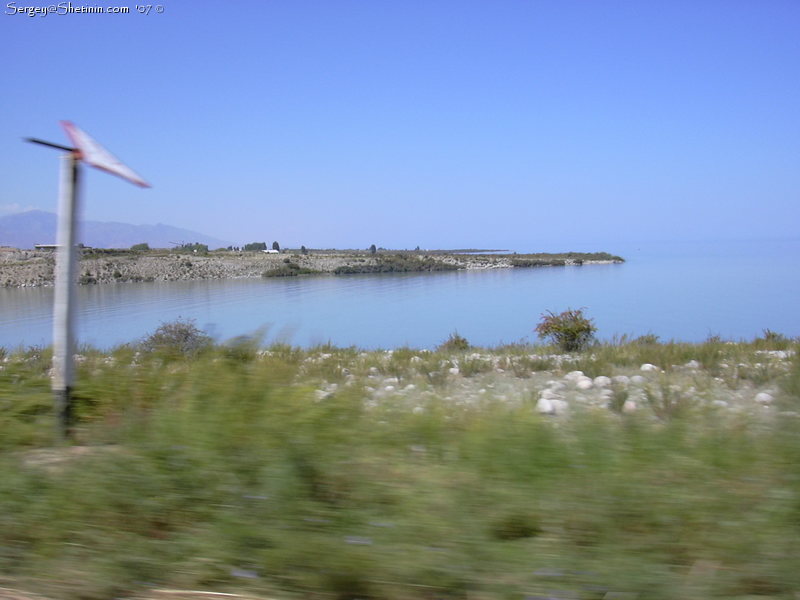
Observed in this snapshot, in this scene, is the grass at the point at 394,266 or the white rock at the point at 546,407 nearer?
the white rock at the point at 546,407

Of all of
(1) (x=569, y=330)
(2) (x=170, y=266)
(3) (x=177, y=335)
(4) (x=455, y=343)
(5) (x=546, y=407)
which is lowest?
(4) (x=455, y=343)

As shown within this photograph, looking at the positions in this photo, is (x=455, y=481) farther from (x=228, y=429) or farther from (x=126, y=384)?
(x=126, y=384)

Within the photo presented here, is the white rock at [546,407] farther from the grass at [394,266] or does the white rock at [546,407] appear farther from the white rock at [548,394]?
the grass at [394,266]

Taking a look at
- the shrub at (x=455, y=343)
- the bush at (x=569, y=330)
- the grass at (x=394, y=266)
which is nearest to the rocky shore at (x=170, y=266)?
the grass at (x=394, y=266)

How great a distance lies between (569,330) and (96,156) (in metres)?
11.6

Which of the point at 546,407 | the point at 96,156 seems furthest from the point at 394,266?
the point at 96,156

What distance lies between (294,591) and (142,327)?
970cm

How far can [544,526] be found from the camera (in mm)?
4094

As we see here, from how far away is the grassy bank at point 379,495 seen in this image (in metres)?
3.68

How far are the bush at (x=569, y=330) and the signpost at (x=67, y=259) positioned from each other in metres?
11.2

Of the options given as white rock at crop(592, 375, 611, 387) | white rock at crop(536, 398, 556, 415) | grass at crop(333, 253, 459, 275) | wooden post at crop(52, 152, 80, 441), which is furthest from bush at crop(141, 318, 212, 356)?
grass at crop(333, 253, 459, 275)

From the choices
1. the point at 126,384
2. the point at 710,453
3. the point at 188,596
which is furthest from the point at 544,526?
the point at 126,384

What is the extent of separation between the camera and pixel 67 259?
19.7ft

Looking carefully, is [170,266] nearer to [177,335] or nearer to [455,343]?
[455,343]
